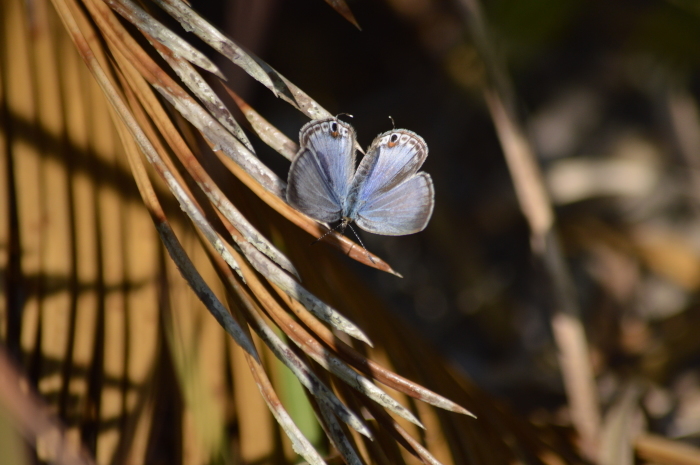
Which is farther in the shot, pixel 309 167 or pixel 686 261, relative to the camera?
pixel 686 261

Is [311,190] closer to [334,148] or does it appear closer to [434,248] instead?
[334,148]

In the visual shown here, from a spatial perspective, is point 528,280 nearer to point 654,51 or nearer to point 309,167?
point 654,51

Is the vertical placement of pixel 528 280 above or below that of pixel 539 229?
above

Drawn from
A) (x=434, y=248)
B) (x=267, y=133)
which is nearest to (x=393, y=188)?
(x=267, y=133)

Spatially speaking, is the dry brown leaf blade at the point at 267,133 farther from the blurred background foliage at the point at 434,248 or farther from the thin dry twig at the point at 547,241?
the thin dry twig at the point at 547,241

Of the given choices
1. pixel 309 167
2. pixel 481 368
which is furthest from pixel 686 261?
pixel 309 167

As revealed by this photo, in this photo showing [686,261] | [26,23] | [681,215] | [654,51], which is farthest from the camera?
[681,215]

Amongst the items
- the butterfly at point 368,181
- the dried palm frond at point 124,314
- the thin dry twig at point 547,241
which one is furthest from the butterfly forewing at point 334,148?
the thin dry twig at point 547,241
